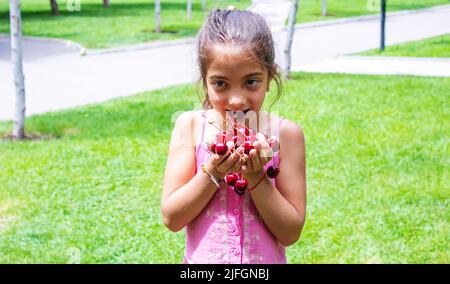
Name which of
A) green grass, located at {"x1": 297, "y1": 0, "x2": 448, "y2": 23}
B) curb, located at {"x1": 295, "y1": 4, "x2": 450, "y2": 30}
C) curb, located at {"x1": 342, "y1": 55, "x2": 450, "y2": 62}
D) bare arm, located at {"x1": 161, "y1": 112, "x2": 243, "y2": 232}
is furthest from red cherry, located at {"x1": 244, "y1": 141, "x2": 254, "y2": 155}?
green grass, located at {"x1": 297, "y1": 0, "x2": 448, "y2": 23}

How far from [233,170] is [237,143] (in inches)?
2.5

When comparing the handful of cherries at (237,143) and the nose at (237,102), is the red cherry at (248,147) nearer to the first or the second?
the handful of cherries at (237,143)

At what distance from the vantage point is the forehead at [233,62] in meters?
1.69

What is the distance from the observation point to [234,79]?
66.5 inches

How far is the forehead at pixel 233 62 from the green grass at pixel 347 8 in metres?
17.4

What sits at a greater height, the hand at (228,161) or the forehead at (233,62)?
the forehead at (233,62)

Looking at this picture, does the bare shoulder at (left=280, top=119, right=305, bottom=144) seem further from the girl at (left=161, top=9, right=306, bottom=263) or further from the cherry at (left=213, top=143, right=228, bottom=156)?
the cherry at (left=213, top=143, right=228, bottom=156)

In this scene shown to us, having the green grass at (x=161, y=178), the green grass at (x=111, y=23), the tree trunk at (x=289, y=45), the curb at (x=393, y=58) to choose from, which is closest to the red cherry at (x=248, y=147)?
the green grass at (x=161, y=178)

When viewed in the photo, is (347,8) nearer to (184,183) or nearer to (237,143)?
(184,183)

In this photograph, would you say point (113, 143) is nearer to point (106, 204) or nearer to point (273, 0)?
point (106, 204)

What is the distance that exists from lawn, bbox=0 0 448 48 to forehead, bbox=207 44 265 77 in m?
13.0

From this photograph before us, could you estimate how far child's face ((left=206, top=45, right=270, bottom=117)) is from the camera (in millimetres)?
1684

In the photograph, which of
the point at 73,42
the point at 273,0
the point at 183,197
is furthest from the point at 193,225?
the point at 73,42

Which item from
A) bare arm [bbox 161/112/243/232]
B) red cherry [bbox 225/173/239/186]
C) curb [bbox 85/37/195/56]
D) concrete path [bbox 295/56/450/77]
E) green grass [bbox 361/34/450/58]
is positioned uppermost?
red cherry [bbox 225/173/239/186]
